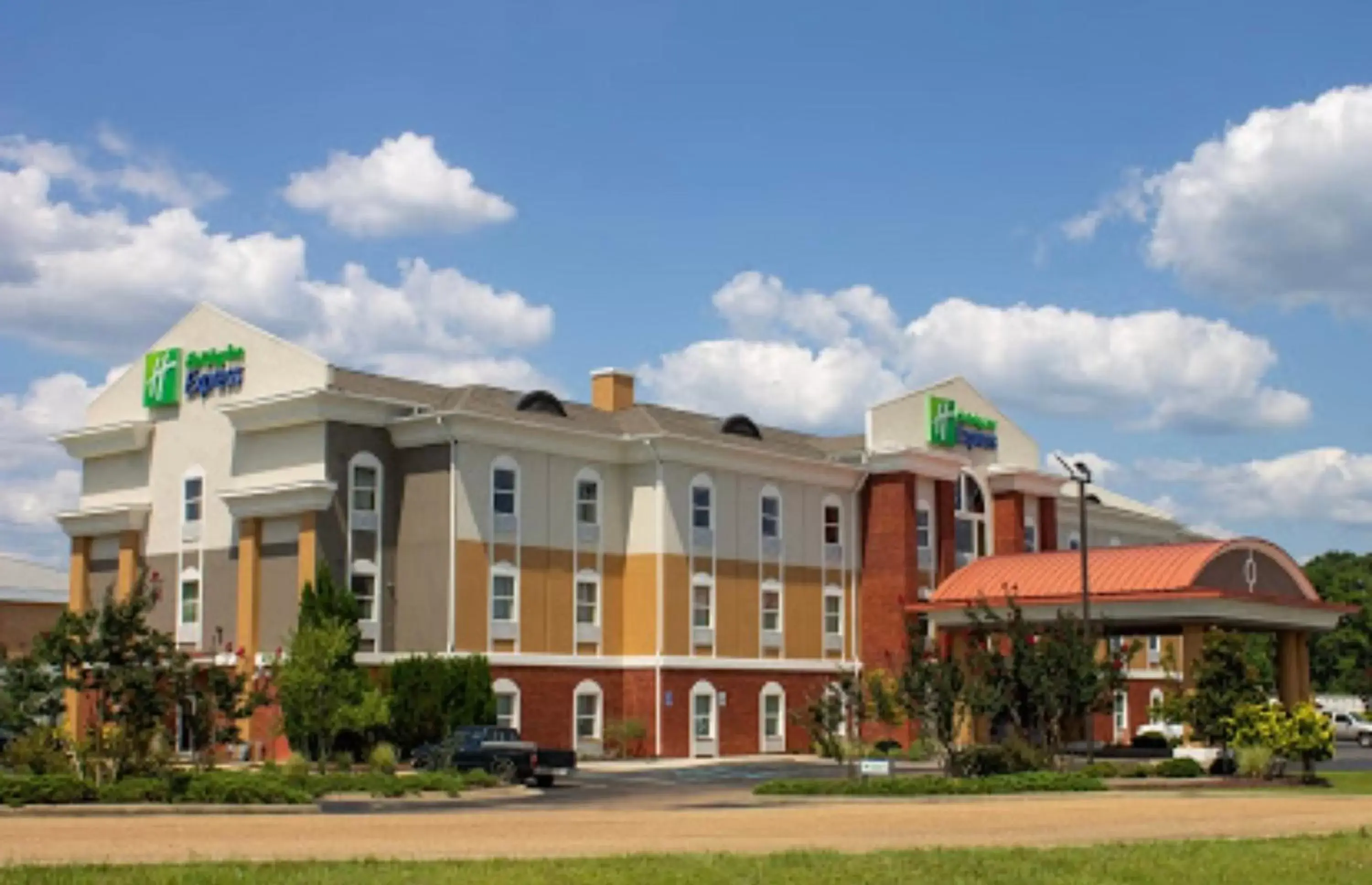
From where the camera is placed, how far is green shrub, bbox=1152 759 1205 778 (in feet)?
128

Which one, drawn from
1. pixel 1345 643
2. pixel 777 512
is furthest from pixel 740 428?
pixel 1345 643

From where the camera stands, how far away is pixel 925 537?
66.8 metres

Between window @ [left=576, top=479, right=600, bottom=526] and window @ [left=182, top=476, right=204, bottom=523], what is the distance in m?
12.5

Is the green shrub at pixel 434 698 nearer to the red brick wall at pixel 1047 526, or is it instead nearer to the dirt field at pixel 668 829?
the dirt field at pixel 668 829

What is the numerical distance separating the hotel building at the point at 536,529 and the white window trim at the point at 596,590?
8 cm

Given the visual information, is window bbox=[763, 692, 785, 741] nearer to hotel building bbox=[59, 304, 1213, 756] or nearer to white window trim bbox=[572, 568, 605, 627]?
hotel building bbox=[59, 304, 1213, 756]

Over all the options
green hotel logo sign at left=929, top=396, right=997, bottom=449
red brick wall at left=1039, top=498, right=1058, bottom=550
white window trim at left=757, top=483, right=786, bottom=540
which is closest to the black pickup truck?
white window trim at left=757, top=483, right=786, bottom=540

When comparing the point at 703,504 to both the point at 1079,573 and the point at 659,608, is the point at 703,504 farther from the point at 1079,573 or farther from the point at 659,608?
the point at 1079,573

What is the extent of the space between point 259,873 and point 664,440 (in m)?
41.0

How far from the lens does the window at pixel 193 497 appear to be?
57344mm

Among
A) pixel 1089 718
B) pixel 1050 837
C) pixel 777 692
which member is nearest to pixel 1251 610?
pixel 1089 718

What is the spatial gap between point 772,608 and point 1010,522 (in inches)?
513

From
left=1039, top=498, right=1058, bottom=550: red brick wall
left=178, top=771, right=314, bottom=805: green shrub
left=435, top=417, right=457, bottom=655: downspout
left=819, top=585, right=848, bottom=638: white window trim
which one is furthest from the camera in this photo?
left=1039, top=498, right=1058, bottom=550: red brick wall

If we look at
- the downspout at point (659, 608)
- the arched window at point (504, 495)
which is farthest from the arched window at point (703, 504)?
the arched window at point (504, 495)
